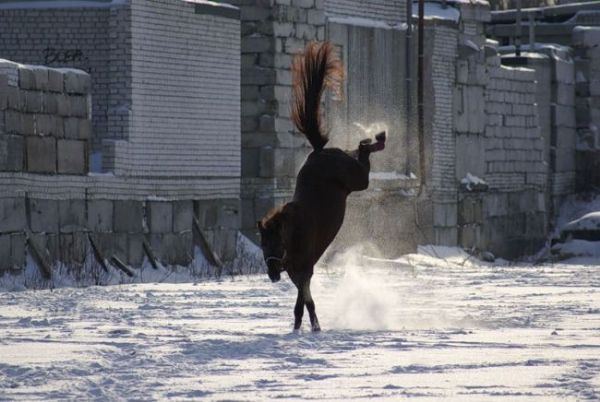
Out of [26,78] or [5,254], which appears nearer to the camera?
[5,254]

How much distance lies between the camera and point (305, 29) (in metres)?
26.3

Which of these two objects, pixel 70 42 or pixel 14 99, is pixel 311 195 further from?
pixel 70 42

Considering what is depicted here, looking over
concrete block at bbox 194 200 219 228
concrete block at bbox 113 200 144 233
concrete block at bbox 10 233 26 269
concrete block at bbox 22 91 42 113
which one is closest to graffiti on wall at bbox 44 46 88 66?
concrete block at bbox 113 200 144 233

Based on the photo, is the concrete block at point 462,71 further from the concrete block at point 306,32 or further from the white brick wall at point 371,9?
the concrete block at point 306,32

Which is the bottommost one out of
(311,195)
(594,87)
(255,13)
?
(311,195)

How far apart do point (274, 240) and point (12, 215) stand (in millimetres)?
6410

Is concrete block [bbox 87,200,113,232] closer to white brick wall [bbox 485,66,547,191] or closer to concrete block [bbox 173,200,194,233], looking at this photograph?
concrete block [bbox 173,200,194,233]

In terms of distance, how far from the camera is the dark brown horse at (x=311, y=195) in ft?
46.3

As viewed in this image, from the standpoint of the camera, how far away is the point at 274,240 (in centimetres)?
1406

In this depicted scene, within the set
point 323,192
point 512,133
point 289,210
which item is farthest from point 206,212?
point 512,133

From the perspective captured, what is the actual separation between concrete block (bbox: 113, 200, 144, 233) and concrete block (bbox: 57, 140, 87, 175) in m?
0.79

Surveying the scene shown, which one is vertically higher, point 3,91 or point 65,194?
point 3,91

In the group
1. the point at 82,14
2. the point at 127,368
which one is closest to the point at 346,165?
the point at 127,368

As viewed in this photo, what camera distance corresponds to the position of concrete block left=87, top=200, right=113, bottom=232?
21.4 meters
